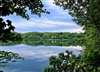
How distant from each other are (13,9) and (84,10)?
29.3ft

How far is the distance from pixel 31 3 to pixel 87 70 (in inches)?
239

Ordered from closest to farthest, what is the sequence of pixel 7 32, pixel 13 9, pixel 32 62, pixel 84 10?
pixel 7 32 < pixel 13 9 < pixel 84 10 < pixel 32 62

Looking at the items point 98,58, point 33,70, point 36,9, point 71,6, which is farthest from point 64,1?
point 33,70

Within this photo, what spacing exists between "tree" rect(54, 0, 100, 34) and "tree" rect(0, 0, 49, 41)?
8037mm

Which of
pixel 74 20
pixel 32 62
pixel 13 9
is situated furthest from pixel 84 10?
pixel 32 62

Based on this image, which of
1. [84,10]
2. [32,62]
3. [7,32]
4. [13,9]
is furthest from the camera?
[32,62]

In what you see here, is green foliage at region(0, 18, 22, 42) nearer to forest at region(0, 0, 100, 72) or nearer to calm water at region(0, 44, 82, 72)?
forest at region(0, 0, 100, 72)

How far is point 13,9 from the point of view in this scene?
8.54ft

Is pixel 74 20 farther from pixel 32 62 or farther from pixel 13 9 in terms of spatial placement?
pixel 32 62

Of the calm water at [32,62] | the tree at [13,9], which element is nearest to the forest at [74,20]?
the tree at [13,9]

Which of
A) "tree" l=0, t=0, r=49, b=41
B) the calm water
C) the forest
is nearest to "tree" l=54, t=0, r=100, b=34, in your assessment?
the forest

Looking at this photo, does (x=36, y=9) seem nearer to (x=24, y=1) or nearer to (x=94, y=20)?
(x=24, y=1)

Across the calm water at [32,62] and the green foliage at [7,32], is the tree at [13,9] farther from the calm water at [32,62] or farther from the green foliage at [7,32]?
the calm water at [32,62]

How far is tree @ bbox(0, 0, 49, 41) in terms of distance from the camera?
6.40 feet
